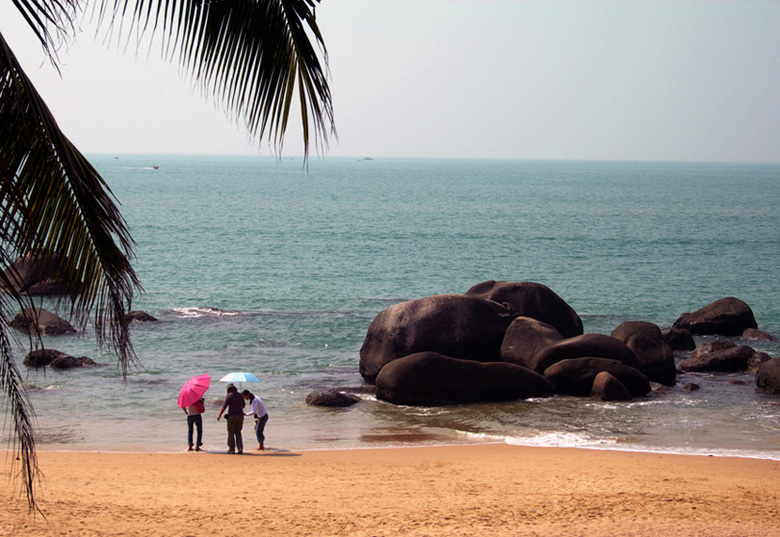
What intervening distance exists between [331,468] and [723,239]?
66.8m

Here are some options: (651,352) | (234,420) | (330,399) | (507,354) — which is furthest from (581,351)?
(234,420)

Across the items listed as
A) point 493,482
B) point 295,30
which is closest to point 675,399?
point 493,482

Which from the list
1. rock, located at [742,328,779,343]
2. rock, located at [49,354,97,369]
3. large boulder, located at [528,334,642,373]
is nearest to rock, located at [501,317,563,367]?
large boulder, located at [528,334,642,373]

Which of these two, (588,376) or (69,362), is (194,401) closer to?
(69,362)

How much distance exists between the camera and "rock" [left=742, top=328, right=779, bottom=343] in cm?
3033

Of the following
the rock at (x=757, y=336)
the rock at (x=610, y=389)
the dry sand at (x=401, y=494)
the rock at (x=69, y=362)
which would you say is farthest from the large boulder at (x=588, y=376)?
the rock at (x=69, y=362)

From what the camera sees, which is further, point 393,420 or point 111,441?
point 393,420

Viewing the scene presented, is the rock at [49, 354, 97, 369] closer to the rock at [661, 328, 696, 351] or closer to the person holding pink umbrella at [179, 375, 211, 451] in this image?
the person holding pink umbrella at [179, 375, 211, 451]

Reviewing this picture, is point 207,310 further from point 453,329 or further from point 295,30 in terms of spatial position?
point 295,30

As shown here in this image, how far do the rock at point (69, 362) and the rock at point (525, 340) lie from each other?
1283 centimetres

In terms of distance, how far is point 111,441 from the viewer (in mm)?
18000

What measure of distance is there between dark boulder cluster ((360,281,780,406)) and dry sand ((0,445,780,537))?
429cm

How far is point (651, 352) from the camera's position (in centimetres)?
2355

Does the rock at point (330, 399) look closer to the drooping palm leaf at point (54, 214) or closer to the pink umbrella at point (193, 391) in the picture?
the pink umbrella at point (193, 391)
